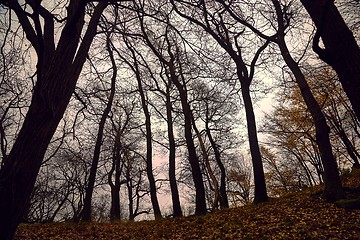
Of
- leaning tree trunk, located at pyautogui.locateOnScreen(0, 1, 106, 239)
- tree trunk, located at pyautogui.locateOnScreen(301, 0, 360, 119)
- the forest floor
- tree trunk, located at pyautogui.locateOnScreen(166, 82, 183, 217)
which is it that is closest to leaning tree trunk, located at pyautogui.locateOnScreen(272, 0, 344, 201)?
the forest floor

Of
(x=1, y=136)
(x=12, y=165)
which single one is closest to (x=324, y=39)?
(x=12, y=165)

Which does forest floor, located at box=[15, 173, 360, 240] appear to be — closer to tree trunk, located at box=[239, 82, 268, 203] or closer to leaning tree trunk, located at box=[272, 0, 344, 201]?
leaning tree trunk, located at box=[272, 0, 344, 201]

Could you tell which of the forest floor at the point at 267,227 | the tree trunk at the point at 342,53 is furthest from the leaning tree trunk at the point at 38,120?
the forest floor at the point at 267,227

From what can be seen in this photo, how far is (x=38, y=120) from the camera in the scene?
2383mm

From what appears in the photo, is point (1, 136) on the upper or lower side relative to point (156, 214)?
upper

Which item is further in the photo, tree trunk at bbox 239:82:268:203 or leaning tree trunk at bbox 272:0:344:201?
tree trunk at bbox 239:82:268:203

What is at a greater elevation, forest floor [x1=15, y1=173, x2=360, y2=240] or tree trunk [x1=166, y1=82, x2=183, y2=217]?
tree trunk [x1=166, y1=82, x2=183, y2=217]

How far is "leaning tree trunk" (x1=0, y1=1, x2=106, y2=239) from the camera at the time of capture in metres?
2.07

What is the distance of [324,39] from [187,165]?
58.8 ft

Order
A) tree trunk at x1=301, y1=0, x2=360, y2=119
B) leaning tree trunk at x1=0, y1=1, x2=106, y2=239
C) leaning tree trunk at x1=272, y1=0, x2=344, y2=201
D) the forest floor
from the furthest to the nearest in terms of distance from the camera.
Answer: leaning tree trunk at x1=272, y1=0, x2=344, y2=201, the forest floor, tree trunk at x1=301, y1=0, x2=360, y2=119, leaning tree trunk at x1=0, y1=1, x2=106, y2=239

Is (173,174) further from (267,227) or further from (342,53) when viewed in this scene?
(342,53)

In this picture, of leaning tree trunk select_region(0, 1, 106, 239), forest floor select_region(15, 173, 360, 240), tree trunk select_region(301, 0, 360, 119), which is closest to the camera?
leaning tree trunk select_region(0, 1, 106, 239)

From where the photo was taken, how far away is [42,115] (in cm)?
238

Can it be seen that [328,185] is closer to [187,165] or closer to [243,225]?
[243,225]
